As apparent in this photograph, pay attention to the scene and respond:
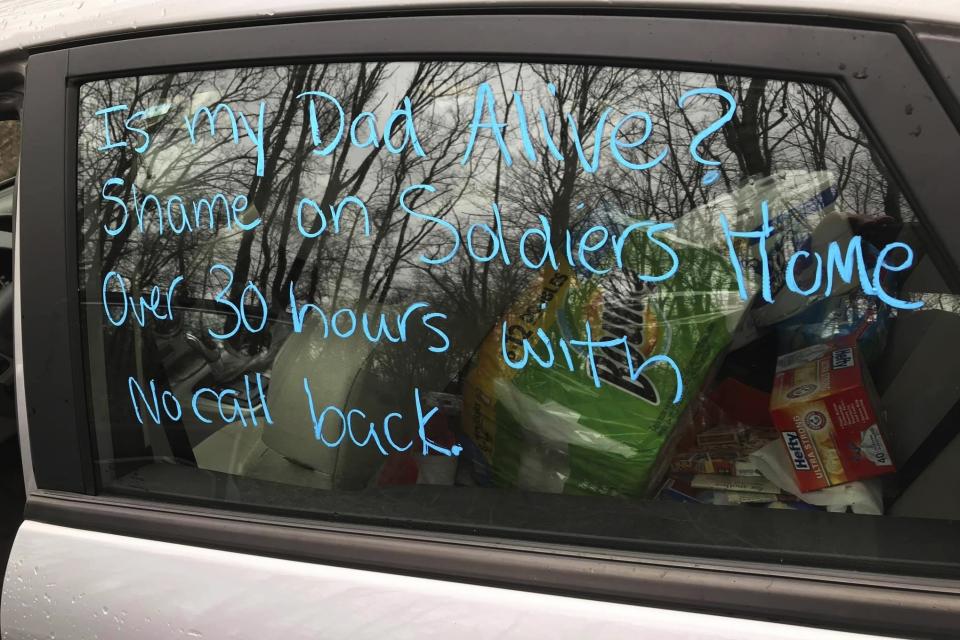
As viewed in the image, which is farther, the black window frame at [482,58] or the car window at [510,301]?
the car window at [510,301]

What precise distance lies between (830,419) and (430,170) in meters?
0.76

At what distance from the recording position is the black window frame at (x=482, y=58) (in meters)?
0.85

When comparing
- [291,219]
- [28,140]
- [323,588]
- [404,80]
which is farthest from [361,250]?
[28,140]

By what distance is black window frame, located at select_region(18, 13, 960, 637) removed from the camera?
846 mm

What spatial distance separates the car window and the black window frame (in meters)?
0.03

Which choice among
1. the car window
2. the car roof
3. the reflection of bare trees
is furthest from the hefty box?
the car roof

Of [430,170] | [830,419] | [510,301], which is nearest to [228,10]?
[430,170]

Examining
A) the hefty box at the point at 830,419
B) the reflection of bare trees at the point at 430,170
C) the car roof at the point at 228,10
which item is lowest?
the hefty box at the point at 830,419

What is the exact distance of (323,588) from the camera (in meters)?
1.02

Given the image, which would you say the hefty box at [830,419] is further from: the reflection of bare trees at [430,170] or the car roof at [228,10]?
the car roof at [228,10]

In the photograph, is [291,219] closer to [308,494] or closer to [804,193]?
[308,494]

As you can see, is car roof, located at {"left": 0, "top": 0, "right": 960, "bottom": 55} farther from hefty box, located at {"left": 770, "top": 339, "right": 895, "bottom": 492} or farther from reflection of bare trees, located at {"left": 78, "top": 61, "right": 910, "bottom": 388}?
hefty box, located at {"left": 770, "top": 339, "right": 895, "bottom": 492}

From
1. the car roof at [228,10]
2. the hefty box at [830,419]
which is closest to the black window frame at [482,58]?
the car roof at [228,10]

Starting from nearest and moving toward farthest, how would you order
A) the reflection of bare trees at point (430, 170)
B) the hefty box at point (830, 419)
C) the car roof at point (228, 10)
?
1. the car roof at point (228, 10)
2. the reflection of bare trees at point (430, 170)
3. the hefty box at point (830, 419)
